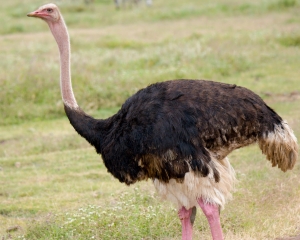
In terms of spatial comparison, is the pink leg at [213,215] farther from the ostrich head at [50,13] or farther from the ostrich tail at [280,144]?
the ostrich head at [50,13]

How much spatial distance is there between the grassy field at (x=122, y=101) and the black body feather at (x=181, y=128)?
91 centimetres

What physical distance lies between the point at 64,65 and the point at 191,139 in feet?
4.96

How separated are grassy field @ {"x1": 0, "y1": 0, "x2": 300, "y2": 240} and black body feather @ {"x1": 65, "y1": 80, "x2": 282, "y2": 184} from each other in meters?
0.91

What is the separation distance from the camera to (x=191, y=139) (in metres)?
5.16

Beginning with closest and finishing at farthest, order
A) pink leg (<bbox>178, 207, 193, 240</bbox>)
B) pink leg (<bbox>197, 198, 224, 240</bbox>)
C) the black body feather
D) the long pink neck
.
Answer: the black body feather
pink leg (<bbox>197, 198, 224, 240</bbox>)
pink leg (<bbox>178, 207, 193, 240</bbox>)
the long pink neck

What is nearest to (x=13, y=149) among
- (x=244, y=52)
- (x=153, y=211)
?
(x=153, y=211)

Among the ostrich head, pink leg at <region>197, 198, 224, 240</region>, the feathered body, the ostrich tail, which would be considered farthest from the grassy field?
the ostrich head

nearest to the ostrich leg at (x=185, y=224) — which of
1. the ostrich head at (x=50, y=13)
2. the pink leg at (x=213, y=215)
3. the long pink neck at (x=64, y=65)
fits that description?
the pink leg at (x=213, y=215)

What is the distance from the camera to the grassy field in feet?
20.8

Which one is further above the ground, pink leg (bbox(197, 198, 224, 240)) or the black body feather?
the black body feather

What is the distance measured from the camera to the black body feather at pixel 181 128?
5164 mm

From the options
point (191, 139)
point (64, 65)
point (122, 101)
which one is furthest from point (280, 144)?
point (122, 101)

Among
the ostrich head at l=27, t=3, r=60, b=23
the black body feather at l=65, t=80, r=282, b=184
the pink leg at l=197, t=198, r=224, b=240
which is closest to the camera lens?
the black body feather at l=65, t=80, r=282, b=184

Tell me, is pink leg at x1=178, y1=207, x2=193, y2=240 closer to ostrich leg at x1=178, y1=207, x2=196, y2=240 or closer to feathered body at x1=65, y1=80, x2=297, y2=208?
ostrich leg at x1=178, y1=207, x2=196, y2=240
